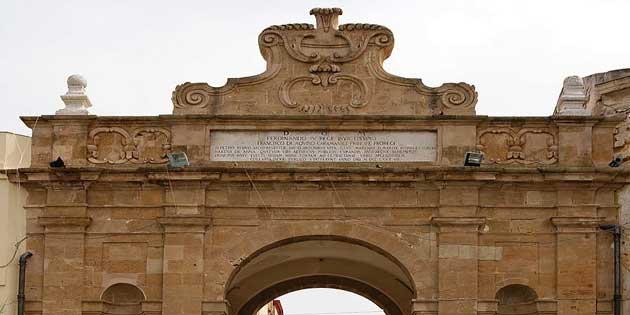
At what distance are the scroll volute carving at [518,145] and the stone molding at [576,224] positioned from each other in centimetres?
98

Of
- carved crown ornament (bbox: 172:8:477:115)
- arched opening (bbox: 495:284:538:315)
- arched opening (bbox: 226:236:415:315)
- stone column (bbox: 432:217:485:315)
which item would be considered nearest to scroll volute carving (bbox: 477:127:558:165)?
carved crown ornament (bbox: 172:8:477:115)

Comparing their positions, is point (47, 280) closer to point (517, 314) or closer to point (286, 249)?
point (286, 249)

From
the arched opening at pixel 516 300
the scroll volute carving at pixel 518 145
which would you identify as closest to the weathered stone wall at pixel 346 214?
the scroll volute carving at pixel 518 145

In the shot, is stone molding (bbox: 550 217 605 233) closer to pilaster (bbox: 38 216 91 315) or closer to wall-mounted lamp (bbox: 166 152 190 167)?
wall-mounted lamp (bbox: 166 152 190 167)

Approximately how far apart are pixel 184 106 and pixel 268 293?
5730 mm

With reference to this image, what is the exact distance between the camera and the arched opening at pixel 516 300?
2862 centimetres

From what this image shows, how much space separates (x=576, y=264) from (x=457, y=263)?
6.34ft

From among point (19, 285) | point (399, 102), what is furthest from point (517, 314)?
point (19, 285)

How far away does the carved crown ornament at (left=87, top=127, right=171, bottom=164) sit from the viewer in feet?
95.0

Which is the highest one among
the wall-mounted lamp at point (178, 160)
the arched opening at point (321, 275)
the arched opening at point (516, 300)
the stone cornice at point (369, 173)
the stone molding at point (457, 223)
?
the wall-mounted lamp at point (178, 160)

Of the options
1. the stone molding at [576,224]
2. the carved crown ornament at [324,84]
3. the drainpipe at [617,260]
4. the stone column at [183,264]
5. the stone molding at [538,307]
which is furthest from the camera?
the carved crown ornament at [324,84]

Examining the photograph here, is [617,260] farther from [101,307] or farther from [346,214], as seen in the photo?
[101,307]

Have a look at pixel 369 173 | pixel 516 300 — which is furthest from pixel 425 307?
pixel 369 173

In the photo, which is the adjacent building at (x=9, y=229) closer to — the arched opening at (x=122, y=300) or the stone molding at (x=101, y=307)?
the stone molding at (x=101, y=307)
